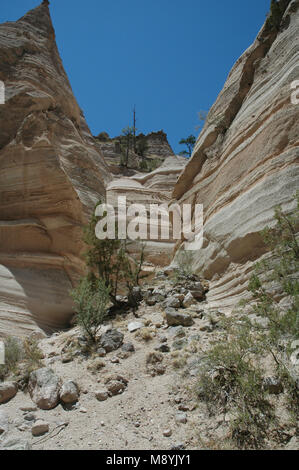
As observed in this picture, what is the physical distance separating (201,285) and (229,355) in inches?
134

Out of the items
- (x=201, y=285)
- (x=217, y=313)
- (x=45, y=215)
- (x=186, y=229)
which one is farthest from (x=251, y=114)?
(x=45, y=215)

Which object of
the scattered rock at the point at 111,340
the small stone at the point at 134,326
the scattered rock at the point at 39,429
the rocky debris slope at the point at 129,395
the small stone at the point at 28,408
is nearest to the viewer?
the rocky debris slope at the point at 129,395

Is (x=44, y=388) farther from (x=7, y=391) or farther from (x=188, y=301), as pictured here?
(x=188, y=301)

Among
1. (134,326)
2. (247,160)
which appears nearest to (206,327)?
(134,326)

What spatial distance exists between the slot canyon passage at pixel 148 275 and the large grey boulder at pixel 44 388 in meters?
0.02

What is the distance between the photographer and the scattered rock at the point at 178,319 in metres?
5.64

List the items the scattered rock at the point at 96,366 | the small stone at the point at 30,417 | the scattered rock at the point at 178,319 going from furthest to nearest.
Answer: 1. the scattered rock at the point at 178,319
2. the scattered rock at the point at 96,366
3. the small stone at the point at 30,417

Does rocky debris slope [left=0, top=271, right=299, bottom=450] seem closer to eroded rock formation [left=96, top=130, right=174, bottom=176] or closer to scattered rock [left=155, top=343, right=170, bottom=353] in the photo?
scattered rock [left=155, top=343, right=170, bottom=353]

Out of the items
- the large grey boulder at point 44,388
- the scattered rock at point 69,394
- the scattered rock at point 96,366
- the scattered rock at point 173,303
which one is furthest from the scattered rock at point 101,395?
the scattered rock at point 173,303

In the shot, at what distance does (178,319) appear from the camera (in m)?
5.69

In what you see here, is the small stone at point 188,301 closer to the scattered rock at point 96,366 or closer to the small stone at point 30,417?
the scattered rock at point 96,366

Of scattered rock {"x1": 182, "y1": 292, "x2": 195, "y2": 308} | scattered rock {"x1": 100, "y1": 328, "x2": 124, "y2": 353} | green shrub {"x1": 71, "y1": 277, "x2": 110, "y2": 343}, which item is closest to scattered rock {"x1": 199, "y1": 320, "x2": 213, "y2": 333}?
scattered rock {"x1": 182, "y1": 292, "x2": 195, "y2": 308}

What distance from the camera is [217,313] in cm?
575

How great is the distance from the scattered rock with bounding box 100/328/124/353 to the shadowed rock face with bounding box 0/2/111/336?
12.1 feet
